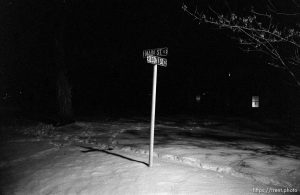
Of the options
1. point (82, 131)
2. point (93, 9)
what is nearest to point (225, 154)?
point (82, 131)

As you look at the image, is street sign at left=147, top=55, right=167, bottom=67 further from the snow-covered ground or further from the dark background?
the dark background

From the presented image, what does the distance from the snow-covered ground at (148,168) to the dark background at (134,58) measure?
22.8ft

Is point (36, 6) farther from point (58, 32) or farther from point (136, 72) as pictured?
point (136, 72)

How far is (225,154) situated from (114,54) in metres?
13.7

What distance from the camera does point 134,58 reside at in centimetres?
2781

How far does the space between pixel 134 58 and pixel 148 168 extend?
2044 cm

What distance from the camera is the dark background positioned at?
19.2m

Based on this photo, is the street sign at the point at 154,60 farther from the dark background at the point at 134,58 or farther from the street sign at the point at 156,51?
the dark background at the point at 134,58

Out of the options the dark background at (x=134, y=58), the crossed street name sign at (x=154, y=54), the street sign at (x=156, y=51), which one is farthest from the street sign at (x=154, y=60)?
the dark background at (x=134, y=58)

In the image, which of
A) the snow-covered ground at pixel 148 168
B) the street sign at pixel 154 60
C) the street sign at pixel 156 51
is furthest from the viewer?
the street sign at pixel 156 51

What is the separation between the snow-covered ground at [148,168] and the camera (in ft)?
22.8

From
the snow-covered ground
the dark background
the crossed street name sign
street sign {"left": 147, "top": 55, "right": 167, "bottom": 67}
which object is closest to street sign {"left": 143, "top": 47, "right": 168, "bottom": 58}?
the crossed street name sign

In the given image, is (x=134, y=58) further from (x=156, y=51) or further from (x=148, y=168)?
(x=148, y=168)

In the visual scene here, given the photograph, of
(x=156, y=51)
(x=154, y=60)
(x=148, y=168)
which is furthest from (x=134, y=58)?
(x=148, y=168)
